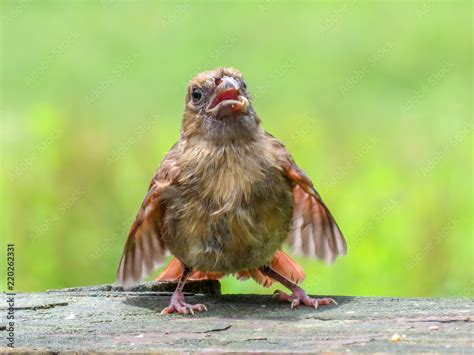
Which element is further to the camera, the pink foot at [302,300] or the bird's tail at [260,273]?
the bird's tail at [260,273]

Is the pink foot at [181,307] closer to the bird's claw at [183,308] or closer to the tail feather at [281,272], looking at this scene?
the bird's claw at [183,308]

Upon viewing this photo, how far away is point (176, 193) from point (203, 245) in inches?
10.5

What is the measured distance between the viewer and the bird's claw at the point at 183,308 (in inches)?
200

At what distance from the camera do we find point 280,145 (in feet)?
18.5

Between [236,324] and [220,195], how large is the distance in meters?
0.79

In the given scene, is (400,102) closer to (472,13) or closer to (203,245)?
(472,13)

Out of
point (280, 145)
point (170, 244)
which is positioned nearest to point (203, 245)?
point (170, 244)

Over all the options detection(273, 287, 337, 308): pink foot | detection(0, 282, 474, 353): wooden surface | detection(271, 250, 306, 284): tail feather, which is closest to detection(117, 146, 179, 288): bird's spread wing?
detection(0, 282, 474, 353): wooden surface

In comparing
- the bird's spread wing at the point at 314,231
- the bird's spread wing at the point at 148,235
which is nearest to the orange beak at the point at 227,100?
the bird's spread wing at the point at 148,235

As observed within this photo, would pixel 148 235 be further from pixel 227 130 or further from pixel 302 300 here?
pixel 302 300

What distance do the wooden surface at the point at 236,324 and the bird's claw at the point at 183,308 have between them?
0.04 metres

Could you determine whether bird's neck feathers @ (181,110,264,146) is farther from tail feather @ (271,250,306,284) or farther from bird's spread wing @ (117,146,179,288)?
tail feather @ (271,250,306,284)

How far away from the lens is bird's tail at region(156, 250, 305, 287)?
595 cm

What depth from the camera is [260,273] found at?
19.6ft
